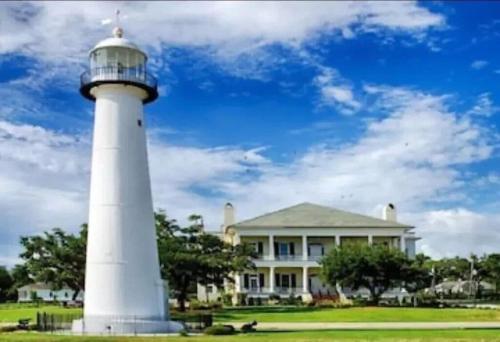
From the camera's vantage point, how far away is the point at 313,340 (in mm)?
23281

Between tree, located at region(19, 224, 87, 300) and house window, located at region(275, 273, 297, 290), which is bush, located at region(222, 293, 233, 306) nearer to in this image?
house window, located at region(275, 273, 297, 290)

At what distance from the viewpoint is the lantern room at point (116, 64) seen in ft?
96.0

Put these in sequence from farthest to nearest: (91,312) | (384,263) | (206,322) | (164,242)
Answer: (384,263)
(164,242)
(206,322)
(91,312)

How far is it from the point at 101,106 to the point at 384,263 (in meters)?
27.1

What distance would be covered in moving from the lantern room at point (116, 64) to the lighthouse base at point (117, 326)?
892 centimetres

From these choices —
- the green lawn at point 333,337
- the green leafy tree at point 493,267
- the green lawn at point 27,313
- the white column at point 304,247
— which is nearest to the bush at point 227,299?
the white column at point 304,247

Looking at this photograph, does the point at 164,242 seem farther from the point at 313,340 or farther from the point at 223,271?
the point at 313,340

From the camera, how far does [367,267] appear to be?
1991 inches

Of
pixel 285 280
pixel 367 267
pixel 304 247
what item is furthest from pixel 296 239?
pixel 367 267

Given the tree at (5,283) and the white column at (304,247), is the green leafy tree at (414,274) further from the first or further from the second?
the tree at (5,283)

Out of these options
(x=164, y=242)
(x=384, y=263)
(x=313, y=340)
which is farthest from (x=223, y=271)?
(x=313, y=340)

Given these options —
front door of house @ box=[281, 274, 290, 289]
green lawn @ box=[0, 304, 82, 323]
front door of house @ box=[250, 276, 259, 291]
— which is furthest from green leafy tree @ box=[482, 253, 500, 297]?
green lawn @ box=[0, 304, 82, 323]

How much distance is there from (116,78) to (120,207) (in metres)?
5.00

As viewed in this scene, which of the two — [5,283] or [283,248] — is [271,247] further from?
[5,283]
